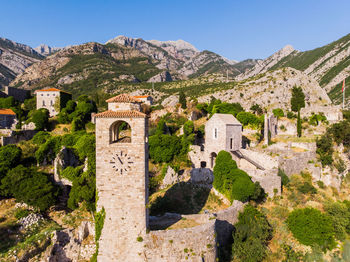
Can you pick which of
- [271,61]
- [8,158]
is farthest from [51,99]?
[271,61]

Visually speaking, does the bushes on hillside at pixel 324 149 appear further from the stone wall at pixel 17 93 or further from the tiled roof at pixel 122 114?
the stone wall at pixel 17 93

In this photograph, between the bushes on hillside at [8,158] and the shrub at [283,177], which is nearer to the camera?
the bushes on hillside at [8,158]

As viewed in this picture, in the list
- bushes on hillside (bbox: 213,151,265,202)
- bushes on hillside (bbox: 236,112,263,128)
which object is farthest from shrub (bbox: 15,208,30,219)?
bushes on hillside (bbox: 236,112,263,128)

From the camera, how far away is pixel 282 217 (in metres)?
17.1

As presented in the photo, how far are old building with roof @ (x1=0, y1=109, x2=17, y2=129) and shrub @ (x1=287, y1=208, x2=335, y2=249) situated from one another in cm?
3608

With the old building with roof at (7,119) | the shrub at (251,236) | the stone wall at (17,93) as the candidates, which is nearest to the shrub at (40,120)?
the old building with roof at (7,119)

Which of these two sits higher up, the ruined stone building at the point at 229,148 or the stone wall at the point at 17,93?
the stone wall at the point at 17,93

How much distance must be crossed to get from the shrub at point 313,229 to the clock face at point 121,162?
12931mm

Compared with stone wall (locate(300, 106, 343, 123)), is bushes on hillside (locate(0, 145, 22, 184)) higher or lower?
lower

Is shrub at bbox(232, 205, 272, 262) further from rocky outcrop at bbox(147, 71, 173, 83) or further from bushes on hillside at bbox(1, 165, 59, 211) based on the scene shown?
rocky outcrop at bbox(147, 71, 173, 83)

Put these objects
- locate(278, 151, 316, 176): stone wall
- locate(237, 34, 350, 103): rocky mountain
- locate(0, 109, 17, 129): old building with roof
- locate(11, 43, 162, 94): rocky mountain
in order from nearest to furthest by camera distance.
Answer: locate(278, 151, 316, 176): stone wall → locate(0, 109, 17, 129): old building with roof → locate(237, 34, 350, 103): rocky mountain → locate(11, 43, 162, 94): rocky mountain

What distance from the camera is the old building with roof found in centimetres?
3066

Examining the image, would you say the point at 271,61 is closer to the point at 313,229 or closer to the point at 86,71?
the point at 86,71

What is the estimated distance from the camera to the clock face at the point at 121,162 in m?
10.3
